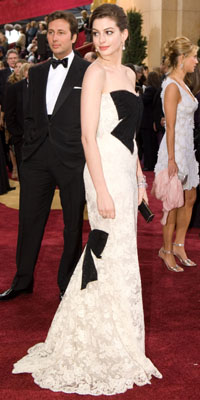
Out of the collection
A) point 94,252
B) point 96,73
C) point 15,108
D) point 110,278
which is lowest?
point 15,108

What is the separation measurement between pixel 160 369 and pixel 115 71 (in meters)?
1.52

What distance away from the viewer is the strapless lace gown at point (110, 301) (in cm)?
278

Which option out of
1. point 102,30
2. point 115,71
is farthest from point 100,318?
point 102,30

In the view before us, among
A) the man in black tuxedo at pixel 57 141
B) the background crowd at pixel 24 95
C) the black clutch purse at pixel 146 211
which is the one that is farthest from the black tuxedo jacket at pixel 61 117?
the background crowd at pixel 24 95

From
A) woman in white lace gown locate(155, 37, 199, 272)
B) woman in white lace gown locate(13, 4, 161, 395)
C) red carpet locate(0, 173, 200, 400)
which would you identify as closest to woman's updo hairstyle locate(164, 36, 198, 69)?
woman in white lace gown locate(155, 37, 199, 272)

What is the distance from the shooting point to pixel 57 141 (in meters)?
3.74

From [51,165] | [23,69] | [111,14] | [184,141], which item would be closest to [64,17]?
[51,165]

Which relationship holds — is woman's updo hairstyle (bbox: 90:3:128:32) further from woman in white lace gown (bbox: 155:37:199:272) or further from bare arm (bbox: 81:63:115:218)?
woman in white lace gown (bbox: 155:37:199:272)

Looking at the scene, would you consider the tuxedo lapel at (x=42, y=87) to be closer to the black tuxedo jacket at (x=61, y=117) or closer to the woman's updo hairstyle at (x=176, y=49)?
the black tuxedo jacket at (x=61, y=117)

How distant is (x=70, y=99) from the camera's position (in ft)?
12.2

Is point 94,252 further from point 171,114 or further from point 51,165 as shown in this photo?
point 171,114

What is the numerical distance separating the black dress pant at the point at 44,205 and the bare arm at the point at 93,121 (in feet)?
3.69

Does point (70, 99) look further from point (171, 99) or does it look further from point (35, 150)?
point (171, 99)

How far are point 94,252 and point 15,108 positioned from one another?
165 inches
